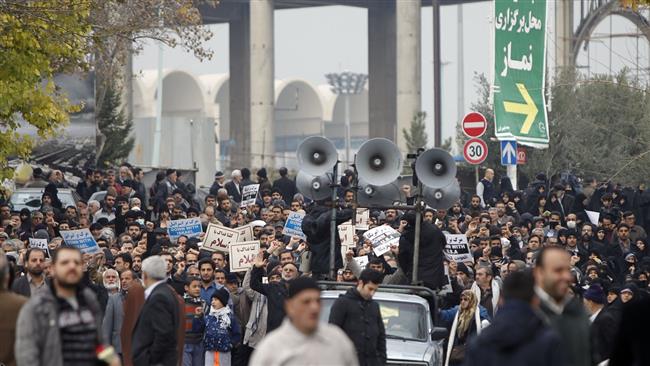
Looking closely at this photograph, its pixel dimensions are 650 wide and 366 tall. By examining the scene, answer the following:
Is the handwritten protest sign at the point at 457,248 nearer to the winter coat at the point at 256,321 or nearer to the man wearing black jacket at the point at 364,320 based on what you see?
the winter coat at the point at 256,321

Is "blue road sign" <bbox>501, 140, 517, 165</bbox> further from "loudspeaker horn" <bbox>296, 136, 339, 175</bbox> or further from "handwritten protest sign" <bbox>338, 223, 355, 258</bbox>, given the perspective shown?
"loudspeaker horn" <bbox>296, 136, 339, 175</bbox>

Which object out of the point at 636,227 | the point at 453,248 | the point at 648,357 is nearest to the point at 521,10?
the point at 636,227

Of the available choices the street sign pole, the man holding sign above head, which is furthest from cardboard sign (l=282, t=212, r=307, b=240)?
the street sign pole

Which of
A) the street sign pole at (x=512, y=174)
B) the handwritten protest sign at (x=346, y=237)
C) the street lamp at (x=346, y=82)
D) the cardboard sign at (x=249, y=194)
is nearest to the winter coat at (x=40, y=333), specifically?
the handwritten protest sign at (x=346, y=237)

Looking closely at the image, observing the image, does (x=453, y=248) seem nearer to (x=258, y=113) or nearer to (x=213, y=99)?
(x=258, y=113)

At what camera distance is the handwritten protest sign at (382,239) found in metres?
22.0

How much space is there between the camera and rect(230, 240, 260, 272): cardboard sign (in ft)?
69.9

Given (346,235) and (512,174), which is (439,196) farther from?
(512,174)

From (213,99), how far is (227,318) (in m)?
91.0

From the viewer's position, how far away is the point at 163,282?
48.7 ft

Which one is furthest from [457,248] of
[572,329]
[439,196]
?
[572,329]

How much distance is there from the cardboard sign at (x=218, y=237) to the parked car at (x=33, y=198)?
24.0ft

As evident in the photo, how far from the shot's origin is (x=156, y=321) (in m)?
14.9

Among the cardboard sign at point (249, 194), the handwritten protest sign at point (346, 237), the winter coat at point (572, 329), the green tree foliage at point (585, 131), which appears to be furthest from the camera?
the green tree foliage at point (585, 131)
